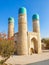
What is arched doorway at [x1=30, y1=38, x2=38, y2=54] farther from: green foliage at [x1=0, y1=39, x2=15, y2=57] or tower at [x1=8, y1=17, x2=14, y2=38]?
green foliage at [x1=0, y1=39, x2=15, y2=57]

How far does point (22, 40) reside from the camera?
20.0 metres

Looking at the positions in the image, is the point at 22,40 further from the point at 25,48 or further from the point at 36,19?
the point at 36,19

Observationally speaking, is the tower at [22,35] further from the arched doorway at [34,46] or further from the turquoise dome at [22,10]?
the arched doorway at [34,46]

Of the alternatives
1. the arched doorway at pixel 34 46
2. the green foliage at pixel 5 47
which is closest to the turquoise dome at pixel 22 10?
the arched doorway at pixel 34 46

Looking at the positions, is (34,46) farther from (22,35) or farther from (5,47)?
(5,47)

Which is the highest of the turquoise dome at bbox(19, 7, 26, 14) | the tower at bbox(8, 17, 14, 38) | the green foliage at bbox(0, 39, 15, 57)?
the turquoise dome at bbox(19, 7, 26, 14)

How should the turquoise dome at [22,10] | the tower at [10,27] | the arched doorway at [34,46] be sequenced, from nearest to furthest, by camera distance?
the turquoise dome at [22,10], the arched doorway at [34,46], the tower at [10,27]

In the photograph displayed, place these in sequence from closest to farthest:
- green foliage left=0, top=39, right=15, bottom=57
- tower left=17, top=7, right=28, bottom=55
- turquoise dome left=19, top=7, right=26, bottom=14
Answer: green foliage left=0, top=39, right=15, bottom=57 → tower left=17, top=7, right=28, bottom=55 → turquoise dome left=19, top=7, right=26, bottom=14

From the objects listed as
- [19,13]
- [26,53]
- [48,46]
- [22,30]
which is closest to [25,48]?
[26,53]

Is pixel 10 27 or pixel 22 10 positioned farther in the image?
pixel 10 27

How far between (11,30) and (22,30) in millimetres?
6253

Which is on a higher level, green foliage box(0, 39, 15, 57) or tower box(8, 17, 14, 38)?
tower box(8, 17, 14, 38)

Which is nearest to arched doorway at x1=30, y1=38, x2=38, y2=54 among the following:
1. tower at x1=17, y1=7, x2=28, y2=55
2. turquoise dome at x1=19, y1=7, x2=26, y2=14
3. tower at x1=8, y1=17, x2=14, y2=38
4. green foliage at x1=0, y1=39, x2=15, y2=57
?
tower at x1=17, y1=7, x2=28, y2=55

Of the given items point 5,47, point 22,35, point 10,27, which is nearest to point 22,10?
point 22,35
